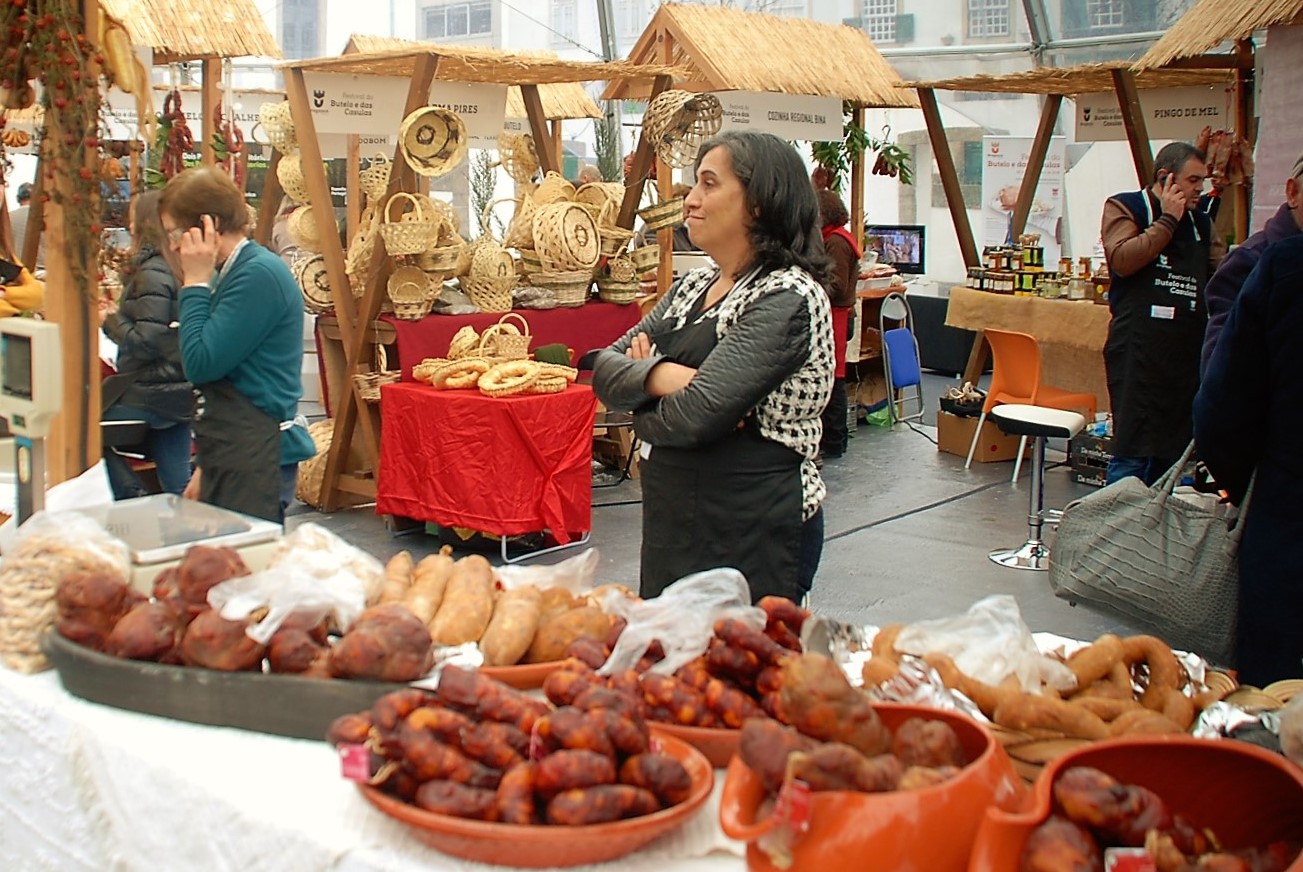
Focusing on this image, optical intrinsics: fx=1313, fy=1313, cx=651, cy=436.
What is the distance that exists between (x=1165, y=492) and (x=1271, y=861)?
5.79 ft

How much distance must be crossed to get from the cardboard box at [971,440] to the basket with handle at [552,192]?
2759 millimetres

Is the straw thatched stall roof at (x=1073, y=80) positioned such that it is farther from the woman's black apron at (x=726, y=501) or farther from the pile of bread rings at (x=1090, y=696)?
the pile of bread rings at (x=1090, y=696)

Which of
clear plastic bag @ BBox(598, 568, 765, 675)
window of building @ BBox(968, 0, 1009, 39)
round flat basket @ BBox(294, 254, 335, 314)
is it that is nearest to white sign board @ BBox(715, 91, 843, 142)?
round flat basket @ BBox(294, 254, 335, 314)

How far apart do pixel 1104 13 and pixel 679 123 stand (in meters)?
6.61

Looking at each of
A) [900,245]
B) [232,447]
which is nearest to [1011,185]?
[900,245]

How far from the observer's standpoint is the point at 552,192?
6945mm

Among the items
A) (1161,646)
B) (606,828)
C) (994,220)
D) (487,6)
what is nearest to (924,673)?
(1161,646)

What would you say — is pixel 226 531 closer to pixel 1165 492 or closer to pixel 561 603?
pixel 561 603

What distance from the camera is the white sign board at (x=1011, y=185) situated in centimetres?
1143

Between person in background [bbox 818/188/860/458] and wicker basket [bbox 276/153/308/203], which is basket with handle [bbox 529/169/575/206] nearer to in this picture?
wicker basket [bbox 276/153/308/203]

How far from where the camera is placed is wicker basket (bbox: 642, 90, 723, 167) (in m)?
6.71

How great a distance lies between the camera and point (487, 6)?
1463cm

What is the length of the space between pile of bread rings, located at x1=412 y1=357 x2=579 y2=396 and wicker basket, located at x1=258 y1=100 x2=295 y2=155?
2042 millimetres

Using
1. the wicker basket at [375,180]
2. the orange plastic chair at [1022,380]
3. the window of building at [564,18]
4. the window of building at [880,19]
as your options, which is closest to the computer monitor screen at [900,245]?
the window of building at [880,19]
